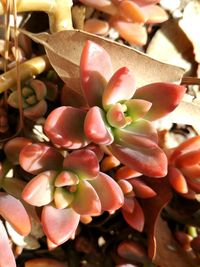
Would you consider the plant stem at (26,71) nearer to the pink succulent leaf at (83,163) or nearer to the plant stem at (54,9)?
the plant stem at (54,9)

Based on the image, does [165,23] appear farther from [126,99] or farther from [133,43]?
[126,99]

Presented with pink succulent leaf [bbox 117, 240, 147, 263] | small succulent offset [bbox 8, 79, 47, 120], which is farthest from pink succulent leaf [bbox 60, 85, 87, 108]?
pink succulent leaf [bbox 117, 240, 147, 263]

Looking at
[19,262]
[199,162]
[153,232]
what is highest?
[199,162]

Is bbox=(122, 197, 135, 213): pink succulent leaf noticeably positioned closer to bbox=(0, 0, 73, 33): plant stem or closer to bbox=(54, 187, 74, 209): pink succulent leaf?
bbox=(54, 187, 74, 209): pink succulent leaf

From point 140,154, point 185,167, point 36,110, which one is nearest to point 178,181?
point 185,167

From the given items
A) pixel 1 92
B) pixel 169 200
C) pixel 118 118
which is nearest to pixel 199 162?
pixel 169 200
